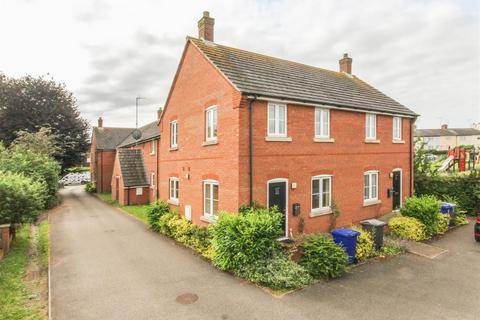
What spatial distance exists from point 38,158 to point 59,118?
36.6 feet

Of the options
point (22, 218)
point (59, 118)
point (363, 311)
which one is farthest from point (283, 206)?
point (59, 118)

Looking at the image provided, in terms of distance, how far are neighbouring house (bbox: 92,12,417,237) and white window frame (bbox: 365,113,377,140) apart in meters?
0.05

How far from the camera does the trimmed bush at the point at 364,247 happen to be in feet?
34.7

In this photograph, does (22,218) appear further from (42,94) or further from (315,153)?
(42,94)

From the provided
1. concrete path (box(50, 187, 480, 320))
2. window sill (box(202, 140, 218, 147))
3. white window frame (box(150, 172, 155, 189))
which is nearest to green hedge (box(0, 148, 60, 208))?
white window frame (box(150, 172, 155, 189))

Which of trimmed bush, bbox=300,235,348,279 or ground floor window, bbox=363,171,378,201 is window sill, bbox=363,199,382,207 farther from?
trimmed bush, bbox=300,235,348,279

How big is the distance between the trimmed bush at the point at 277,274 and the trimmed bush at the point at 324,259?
0.32 m

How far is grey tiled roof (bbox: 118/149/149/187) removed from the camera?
83.0 ft

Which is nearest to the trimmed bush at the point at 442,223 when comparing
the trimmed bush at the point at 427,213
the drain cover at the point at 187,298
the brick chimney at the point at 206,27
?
the trimmed bush at the point at 427,213

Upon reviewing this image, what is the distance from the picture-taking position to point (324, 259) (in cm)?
896

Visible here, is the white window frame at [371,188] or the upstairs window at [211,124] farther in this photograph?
the white window frame at [371,188]

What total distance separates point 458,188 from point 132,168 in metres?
25.1

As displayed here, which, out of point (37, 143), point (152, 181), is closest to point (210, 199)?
point (152, 181)

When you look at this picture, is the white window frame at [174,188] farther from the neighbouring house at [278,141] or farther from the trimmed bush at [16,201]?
the trimmed bush at [16,201]
